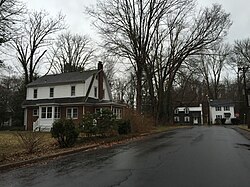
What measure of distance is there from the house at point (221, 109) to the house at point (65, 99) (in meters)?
52.2

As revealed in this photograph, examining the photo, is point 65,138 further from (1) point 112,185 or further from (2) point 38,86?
(2) point 38,86

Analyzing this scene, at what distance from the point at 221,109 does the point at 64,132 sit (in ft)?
255

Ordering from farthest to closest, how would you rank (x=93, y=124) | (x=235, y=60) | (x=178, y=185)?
(x=235, y=60) < (x=93, y=124) < (x=178, y=185)

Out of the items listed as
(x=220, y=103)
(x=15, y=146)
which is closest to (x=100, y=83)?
(x=15, y=146)

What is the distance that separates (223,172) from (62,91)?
3299 centimetres

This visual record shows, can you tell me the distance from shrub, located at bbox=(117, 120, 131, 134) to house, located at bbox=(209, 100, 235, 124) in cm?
6369

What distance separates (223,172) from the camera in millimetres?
8086

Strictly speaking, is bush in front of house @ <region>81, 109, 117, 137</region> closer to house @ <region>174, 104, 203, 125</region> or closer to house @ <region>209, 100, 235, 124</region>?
house @ <region>209, 100, 235, 124</region>

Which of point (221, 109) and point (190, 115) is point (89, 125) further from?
point (190, 115)

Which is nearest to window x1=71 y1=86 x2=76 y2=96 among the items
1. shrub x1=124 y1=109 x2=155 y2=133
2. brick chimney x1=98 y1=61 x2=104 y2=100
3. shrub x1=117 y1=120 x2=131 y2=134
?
brick chimney x1=98 y1=61 x2=104 y2=100

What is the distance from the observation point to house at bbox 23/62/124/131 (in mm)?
36906

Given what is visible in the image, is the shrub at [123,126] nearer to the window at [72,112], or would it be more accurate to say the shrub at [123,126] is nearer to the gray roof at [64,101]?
the gray roof at [64,101]

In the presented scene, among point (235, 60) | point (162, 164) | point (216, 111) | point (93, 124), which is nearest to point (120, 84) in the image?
point (235, 60)

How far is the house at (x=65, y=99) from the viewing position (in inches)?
1453
